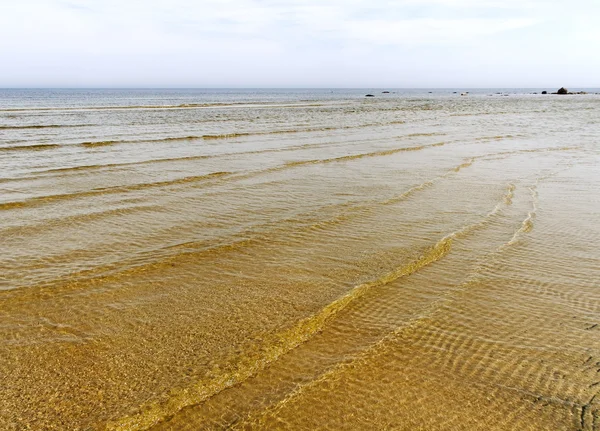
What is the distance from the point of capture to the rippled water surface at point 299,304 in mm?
3375

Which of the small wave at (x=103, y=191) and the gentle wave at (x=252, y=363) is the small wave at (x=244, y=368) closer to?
the gentle wave at (x=252, y=363)

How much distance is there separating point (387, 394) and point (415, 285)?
7.22ft

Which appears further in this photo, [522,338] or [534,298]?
[534,298]

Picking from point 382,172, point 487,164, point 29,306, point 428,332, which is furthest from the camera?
point 487,164

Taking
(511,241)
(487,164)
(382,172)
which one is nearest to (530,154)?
(487,164)

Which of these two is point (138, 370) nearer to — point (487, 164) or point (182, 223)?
point (182, 223)

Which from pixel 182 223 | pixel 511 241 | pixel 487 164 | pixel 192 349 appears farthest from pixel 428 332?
pixel 487 164

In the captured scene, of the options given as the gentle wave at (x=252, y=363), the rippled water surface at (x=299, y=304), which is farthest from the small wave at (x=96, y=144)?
the gentle wave at (x=252, y=363)

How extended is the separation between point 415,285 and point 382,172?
8.03 metres

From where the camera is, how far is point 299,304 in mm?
4984

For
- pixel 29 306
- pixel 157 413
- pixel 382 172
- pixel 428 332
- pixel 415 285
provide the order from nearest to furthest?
1. pixel 157 413
2. pixel 428 332
3. pixel 29 306
4. pixel 415 285
5. pixel 382 172

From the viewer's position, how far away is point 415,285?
5535mm

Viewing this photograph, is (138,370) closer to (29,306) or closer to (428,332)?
(29,306)

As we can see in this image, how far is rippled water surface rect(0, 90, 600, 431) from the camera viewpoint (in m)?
3.38
